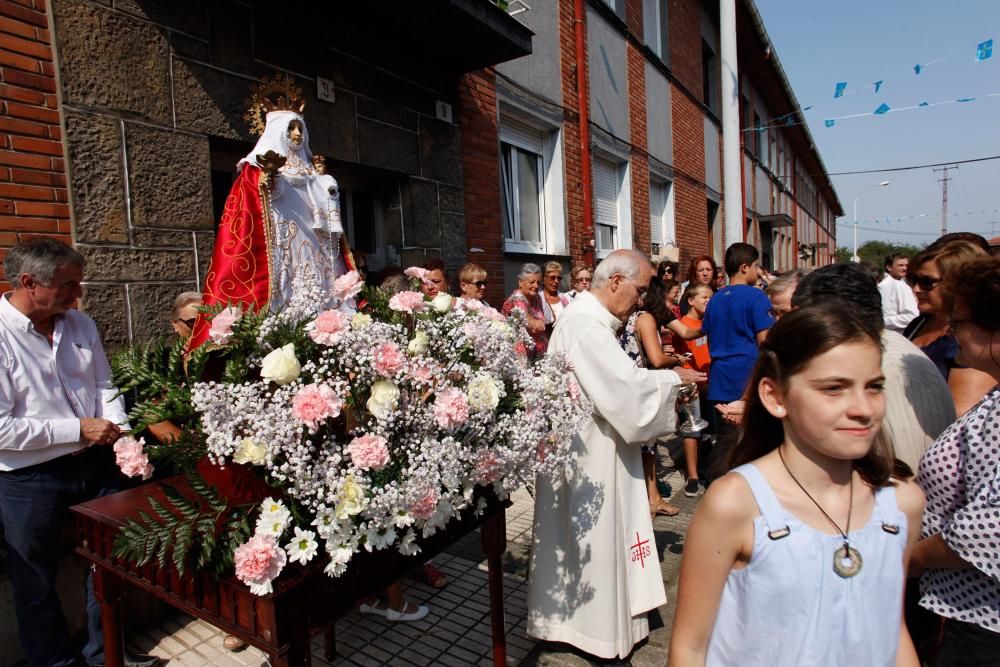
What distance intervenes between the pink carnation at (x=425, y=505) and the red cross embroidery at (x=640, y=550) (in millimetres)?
1470

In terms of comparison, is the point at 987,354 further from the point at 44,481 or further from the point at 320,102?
the point at 320,102

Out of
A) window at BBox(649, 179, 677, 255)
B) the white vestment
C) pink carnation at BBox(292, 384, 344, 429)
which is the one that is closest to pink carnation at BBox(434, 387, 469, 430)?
pink carnation at BBox(292, 384, 344, 429)

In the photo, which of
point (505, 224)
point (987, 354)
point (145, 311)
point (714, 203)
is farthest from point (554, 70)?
point (714, 203)

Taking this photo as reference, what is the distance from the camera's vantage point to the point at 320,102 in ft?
13.9

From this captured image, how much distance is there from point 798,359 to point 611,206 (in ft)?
26.6

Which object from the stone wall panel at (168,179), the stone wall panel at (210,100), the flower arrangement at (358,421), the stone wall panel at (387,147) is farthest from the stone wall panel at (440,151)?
the flower arrangement at (358,421)

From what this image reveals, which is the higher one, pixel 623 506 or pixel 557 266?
pixel 557 266

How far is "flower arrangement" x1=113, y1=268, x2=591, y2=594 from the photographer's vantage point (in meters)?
1.39

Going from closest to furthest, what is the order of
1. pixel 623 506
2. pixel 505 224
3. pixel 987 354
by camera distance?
pixel 987 354 → pixel 623 506 → pixel 505 224

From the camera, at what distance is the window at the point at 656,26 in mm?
10148

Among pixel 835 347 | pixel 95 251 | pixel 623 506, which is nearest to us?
pixel 835 347

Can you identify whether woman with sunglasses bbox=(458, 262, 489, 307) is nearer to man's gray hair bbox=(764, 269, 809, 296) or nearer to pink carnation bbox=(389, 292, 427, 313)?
man's gray hair bbox=(764, 269, 809, 296)

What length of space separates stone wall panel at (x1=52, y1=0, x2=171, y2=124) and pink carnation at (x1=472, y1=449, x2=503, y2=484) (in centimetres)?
289

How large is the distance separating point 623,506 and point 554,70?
5.95 metres
